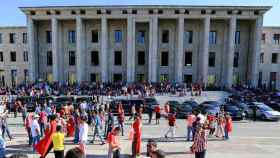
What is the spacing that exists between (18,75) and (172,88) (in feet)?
102

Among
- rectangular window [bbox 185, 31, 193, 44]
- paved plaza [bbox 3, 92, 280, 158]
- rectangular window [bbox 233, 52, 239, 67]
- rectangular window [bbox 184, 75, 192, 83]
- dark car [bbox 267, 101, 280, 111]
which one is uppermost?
rectangular window [bbox 185, 31, 193, 44]

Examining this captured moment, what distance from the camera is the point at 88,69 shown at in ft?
151

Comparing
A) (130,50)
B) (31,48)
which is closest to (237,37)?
(130,50)

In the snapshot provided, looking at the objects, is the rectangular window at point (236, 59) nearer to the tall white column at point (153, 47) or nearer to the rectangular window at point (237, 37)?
the rectangular window at point (237, 37)

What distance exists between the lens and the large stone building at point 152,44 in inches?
1654

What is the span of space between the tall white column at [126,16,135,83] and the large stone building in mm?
156

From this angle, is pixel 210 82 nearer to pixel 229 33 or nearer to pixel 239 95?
pixel 229 33

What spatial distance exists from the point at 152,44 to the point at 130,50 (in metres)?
3.67

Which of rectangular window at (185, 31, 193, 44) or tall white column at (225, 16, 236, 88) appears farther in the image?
rectangular window at (185, 31, 193, 44)

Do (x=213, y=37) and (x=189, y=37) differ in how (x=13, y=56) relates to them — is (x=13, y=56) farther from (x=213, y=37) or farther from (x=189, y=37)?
(x=213, y=37)

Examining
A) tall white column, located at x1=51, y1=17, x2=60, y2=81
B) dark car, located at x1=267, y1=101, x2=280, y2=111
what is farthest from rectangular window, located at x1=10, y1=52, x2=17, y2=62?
dark car, located at x1=267, y1=101, x2=280, y2=111

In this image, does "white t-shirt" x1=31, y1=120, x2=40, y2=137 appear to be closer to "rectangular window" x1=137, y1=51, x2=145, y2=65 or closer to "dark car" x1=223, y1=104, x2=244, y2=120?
"dark car" x1=223, y1=104, x2=244, y2=120

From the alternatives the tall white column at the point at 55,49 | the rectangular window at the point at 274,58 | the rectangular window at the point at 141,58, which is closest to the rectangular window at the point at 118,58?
the rectangular window at the point at 141,58

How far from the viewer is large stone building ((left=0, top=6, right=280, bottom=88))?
42000mm
